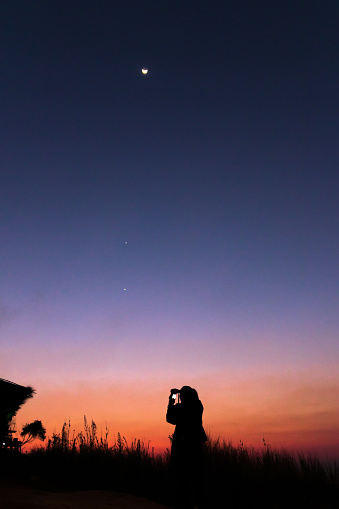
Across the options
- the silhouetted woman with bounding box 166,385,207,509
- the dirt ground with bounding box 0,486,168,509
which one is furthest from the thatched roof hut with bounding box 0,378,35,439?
the silhouetted woman with bounding box 166,385,207,509

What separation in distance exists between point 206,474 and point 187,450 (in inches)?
100

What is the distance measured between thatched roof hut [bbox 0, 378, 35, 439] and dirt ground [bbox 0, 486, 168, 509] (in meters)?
8.46

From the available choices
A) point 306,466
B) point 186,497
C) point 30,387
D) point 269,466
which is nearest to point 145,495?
point 186,497

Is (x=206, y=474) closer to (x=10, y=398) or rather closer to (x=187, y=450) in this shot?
(x=187, y=450)

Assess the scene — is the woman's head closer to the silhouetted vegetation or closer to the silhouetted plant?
the silhouetted vegetation

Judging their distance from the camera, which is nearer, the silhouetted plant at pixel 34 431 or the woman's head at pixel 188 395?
the woman's head at pixel 188 395

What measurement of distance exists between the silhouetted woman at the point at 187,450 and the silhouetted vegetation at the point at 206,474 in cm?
124

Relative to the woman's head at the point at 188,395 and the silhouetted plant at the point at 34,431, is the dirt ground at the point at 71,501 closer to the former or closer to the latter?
the woman's head at the point at 188,395

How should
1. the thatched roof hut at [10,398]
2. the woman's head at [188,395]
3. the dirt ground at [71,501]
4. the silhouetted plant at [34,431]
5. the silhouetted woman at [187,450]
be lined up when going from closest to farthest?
the dirt ground at [71,501] < the silhouetted woman at [187,450] < the woman's head at [188,395] < the thatched roof hut at [10,398] < the silhouetted plant at [34,431]

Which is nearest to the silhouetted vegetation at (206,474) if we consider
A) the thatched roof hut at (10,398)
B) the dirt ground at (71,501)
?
the dirt ground at (71,501)

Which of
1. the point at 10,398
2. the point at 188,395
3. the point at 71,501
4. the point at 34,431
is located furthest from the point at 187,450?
the point at 34,431

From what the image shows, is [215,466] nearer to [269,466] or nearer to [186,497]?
[269,466]

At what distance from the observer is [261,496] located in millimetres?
6461

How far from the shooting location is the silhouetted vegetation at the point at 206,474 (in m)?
6.53
